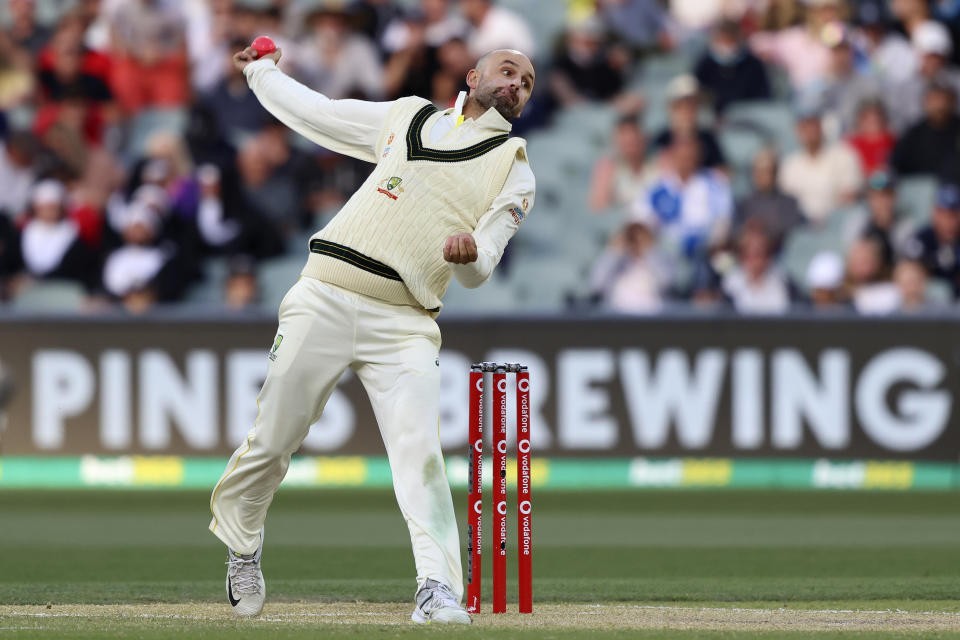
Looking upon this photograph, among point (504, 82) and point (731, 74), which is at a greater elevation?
point (731, 74)

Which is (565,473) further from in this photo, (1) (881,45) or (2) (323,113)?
(2) (323,113)

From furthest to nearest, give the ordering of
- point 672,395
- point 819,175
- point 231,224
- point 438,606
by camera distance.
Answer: point 819,175 → point 231,224 → point 672,395 → point 438,606

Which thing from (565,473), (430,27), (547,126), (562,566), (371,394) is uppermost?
(430,27)

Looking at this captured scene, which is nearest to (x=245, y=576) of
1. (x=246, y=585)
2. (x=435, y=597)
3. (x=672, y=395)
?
(x=246, y=585)

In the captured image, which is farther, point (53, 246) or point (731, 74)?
point (731, 74)

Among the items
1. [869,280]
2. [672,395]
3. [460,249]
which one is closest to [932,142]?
[869,280]

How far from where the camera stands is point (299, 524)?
33.0ft

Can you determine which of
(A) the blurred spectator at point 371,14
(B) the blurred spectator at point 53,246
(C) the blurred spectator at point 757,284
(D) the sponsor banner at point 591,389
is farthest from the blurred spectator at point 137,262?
(C) the blurred spectator at point 757,284

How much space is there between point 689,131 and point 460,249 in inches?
341

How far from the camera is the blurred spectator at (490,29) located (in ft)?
48.4

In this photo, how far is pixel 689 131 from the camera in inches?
546

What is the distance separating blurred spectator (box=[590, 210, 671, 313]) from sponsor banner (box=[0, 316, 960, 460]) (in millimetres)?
842

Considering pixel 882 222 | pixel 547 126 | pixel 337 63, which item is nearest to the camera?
pixel 882 222

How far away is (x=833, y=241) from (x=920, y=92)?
1.93m
